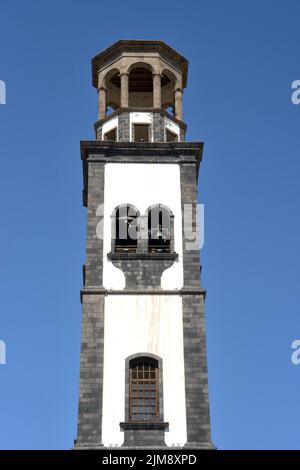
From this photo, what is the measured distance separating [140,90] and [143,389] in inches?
615

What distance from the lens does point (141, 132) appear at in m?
38.6

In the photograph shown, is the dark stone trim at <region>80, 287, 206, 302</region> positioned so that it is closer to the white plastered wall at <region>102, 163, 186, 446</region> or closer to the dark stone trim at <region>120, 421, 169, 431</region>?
the white plastered wall at <region>102, 163, 186, 446</region>

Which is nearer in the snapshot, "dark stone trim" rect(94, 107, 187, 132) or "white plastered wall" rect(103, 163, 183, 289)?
"white plastered wall" rect(103, 163, 183, 289)

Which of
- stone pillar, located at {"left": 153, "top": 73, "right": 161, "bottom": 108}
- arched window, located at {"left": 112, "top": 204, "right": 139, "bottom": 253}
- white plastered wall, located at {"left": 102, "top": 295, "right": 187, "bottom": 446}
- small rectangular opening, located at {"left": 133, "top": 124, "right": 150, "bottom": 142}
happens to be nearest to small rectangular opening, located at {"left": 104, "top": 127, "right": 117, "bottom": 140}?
small rectangular opening, located at {"left": 133, "top": 124, "right": 150, "bottom": 142}

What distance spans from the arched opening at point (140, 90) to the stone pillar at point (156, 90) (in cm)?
221

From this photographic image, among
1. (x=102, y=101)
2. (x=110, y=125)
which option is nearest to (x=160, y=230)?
(x=110, y=125)

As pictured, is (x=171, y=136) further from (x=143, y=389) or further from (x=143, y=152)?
(x=143, y=389)

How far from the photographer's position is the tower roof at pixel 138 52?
128ft

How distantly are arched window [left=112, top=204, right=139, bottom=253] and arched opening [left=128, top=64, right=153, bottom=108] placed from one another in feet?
27.4

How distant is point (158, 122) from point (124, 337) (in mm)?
9712

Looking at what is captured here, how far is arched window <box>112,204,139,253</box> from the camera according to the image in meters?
33.8
